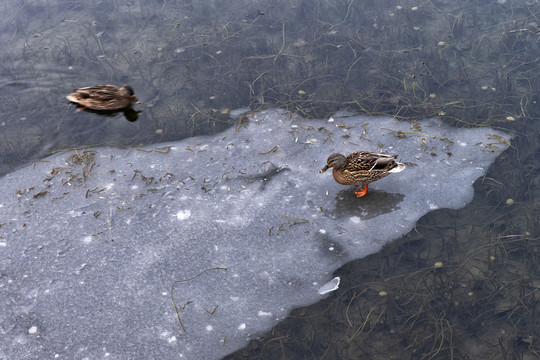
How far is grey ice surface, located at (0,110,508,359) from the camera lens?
13.3ft

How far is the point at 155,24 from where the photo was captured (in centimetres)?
800

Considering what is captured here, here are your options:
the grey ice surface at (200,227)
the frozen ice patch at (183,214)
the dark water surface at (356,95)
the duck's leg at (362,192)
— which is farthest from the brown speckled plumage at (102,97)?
the duck's leg at (362,192)

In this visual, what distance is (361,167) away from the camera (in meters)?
4.69

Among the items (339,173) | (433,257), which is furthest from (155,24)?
(433,257)

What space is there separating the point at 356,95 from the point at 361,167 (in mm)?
2033

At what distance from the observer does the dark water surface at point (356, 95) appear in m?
4.04

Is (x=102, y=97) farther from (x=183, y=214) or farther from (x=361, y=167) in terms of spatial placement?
(x=361, y=167)

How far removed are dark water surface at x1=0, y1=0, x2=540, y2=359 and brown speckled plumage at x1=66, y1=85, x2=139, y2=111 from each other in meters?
0.19

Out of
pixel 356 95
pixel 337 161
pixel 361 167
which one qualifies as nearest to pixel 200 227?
pixel 337 161

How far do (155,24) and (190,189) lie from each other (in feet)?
13.7

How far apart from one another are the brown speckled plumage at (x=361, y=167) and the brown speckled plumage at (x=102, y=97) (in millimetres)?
3102

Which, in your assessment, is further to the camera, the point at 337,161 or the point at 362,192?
the point at 362,192

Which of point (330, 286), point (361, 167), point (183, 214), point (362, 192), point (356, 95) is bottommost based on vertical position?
point (330, 286)

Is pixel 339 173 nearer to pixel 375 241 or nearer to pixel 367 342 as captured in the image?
pixel 375 241
